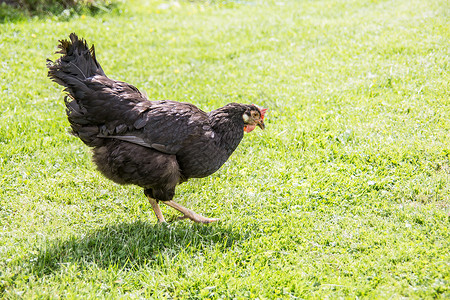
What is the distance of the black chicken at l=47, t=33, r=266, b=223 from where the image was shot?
4262 mm

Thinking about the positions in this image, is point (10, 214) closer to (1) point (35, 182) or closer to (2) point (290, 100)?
(1) point (35, 182)

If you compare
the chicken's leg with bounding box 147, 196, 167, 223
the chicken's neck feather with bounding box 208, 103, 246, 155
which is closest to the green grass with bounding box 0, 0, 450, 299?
the chicken's leg with bounding box 147, 196, 167, 223

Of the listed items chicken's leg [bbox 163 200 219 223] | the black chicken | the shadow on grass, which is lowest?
the shadow on grass

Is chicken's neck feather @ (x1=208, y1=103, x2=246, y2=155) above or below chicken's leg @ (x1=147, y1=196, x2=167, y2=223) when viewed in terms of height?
above

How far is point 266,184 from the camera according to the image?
5078 mm

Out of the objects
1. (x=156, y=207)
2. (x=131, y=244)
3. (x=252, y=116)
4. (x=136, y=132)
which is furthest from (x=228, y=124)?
(x=131, y=244)

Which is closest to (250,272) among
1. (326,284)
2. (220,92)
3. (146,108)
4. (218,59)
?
(326,284)

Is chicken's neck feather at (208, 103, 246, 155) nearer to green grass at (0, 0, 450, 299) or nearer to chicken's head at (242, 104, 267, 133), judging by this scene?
chicken's head at (242, 104, 267, 133)

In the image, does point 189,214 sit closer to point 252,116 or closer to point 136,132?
point 136,132

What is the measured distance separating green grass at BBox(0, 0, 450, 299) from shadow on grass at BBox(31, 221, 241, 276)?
0.02 meters

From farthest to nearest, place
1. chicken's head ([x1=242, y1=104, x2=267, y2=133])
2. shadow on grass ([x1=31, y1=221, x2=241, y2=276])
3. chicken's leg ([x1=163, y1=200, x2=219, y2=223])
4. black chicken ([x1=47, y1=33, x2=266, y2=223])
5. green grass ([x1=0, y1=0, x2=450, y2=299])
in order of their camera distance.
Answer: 1. chicken's head ([x1=242, y1=104, x2=267, y2=133])
2. chicken's leg ([x1=163, y1=200, x2=219, y2=223])
3. black chicken ([x1=47, y1=33, x2=266, y2=223])
4. shadow on grass ([x1=31, y1=221, x2=241, y2=276])
5. green grass ([x1=0, y1=0, x2=450, y2=299])

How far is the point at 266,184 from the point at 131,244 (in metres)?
1.83

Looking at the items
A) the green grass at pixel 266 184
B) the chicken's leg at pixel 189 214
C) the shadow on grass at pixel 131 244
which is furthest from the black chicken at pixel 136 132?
the green grass at pixel 266 184

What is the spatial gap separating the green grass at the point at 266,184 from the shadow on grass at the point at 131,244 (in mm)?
18
